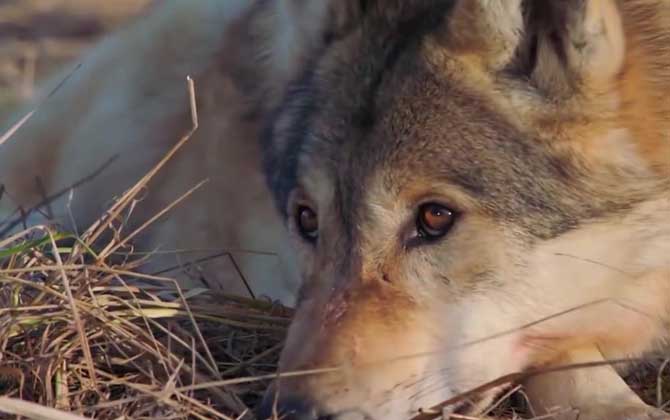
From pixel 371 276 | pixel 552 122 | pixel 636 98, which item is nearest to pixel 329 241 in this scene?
pixel 371 276

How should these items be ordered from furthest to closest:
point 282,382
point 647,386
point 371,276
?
point 647,386 < point 371,276 < point 282,382

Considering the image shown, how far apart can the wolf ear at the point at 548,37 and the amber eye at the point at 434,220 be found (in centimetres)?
32

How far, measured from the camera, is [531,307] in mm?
2508

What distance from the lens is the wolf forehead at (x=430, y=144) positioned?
2484mm

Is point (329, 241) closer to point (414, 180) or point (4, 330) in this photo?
point (414, 180)

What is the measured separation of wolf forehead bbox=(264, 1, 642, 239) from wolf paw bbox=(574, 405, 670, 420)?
38 cm

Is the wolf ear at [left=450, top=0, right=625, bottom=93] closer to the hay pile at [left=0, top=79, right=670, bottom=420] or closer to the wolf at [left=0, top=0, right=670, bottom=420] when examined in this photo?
the wolf at [left=0, top=0, right=670, bottom=420]

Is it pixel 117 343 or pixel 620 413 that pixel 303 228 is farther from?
pixel 620 413

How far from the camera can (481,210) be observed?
2473 millimetres

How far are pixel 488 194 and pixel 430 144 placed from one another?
0.49 ft

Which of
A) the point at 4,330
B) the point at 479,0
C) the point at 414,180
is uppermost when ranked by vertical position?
the point at 479,0

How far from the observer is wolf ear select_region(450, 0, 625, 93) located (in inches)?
96.0

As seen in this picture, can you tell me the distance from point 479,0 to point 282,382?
0.84 m

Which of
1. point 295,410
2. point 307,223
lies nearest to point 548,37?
point 307,223
